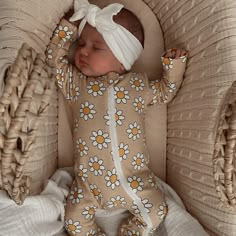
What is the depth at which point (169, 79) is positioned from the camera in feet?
4.57

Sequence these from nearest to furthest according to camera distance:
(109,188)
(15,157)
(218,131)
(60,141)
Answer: (15,157) → (218,131) → (109,188) → (60,141)

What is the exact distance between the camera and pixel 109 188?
4.37 ft

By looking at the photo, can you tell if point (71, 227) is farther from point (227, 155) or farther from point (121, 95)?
point (227, 155)

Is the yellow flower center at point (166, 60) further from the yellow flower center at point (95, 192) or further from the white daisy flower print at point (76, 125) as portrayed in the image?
the yellow flower center at point (95, 192)

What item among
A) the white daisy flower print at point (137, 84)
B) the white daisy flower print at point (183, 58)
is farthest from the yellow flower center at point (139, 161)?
the white daisy flower print at point (183, 58)

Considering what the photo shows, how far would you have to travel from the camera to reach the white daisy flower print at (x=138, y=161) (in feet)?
4.43

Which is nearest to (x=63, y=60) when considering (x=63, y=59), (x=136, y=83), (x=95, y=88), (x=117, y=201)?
(x=63, y=59)

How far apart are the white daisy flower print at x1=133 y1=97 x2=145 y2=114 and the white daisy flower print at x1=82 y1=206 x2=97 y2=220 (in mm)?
318

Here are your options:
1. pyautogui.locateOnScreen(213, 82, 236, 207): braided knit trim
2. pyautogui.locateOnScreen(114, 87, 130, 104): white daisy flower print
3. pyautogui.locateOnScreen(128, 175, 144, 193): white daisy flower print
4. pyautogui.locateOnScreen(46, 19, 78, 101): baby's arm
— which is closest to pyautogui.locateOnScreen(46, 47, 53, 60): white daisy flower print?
pyautogui.locateOnScreen(46, 19, 78, 101): baby's arm

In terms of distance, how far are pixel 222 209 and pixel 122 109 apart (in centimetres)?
40

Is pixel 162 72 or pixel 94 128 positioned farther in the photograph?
pixel 162 72

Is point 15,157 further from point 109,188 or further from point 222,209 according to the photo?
point 222,209

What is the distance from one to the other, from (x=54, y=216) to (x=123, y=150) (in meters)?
0.27

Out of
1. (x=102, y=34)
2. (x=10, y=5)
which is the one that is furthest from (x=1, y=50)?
(x=102, y=34)
